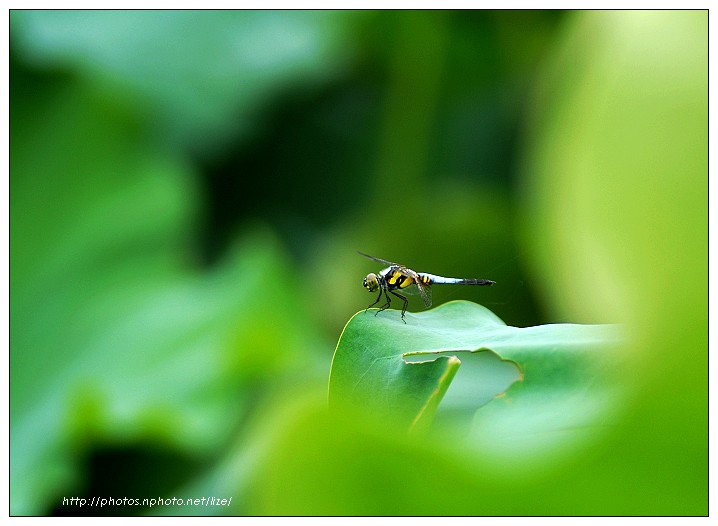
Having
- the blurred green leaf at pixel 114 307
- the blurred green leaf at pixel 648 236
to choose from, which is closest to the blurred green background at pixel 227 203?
the blurred green leaf at pixel 114 307

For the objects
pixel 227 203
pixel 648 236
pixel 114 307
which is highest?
pixel 648 236

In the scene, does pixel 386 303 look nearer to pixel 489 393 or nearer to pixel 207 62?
pixel 489 393

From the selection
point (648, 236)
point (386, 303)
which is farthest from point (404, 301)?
point (648, 236)

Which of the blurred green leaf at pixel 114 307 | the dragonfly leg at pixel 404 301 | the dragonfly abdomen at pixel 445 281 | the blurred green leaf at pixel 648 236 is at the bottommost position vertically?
the blurred green leaf at pixel 114 307

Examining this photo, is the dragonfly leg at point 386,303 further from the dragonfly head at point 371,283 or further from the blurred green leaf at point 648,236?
the blurred green leaf at point 648,236

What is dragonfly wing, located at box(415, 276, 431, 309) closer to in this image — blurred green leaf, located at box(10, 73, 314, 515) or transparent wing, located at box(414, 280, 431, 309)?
transparent wing, located at box(414, 280, 431, 309)

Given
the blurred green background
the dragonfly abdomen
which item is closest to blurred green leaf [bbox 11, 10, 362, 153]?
the blurred green background

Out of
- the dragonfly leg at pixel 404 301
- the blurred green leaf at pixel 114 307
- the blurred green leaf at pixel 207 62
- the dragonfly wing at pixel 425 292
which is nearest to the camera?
the dragonfly leg at pixel 404 301

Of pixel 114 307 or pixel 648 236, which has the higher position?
pixel 648 236
